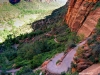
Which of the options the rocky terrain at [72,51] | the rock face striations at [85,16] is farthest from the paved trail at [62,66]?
the rock face striations at [85,16]

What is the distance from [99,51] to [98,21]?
16374 mm

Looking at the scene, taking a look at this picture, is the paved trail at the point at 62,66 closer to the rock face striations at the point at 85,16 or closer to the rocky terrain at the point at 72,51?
the rocky terrain at the point at 72,51

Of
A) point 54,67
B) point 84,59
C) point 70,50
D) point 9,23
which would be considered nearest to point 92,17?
point 70,50

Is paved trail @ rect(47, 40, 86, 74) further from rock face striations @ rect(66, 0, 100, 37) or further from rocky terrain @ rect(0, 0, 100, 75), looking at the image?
rock face striations @ rect(66, 0, 100, 37)

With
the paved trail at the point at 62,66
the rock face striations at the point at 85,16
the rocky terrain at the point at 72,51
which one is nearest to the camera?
the rocky terrain at the point at 72,51

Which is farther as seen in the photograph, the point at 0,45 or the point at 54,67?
the point at 0,45

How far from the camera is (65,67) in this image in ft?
98.1

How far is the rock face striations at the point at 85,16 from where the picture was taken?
4259 cm

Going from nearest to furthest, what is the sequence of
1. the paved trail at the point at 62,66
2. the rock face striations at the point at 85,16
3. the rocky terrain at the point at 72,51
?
the rocky terrain at the point at 72,51
the paved trail at the point at 62,66
the rock face striations at the point at 85,16

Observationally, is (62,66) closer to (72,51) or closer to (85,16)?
(72,51)

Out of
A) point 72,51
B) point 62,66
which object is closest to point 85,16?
point 72,51

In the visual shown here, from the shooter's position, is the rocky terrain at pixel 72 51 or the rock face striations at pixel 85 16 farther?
the rock face striations at pixel 85 16

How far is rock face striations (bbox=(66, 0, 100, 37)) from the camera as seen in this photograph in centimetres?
4259

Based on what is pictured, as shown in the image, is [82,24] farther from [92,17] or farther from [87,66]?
[87,66]
